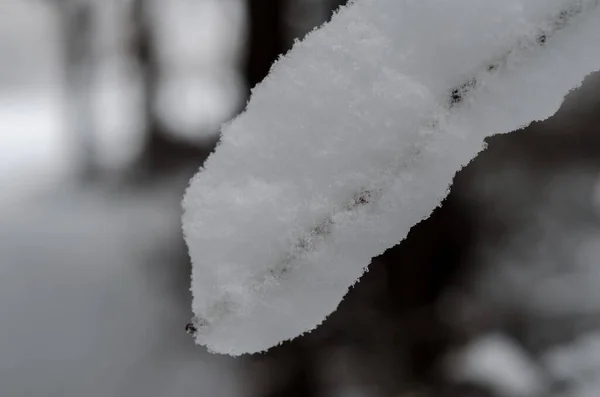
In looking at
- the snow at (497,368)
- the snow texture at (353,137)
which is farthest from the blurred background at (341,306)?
the snow texture at (353,137)

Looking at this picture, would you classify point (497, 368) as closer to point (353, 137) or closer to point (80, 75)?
point (353, 137)

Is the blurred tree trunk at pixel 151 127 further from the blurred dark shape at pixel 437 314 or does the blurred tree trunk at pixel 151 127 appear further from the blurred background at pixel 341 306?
the blurred dark shape at pixel 437 314

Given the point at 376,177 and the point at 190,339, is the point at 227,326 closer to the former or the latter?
the point at 376,177

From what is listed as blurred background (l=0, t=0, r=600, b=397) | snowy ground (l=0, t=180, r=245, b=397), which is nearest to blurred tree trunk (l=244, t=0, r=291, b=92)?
blurred background (l=0, t=0, r=600, b=397)

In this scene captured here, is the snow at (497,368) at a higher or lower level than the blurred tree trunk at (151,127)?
lower

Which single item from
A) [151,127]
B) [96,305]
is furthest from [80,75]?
[96,305]

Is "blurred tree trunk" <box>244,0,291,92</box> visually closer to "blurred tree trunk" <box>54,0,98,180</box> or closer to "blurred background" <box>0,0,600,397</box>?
"blurred background" <box>0,0,600,397</box>
